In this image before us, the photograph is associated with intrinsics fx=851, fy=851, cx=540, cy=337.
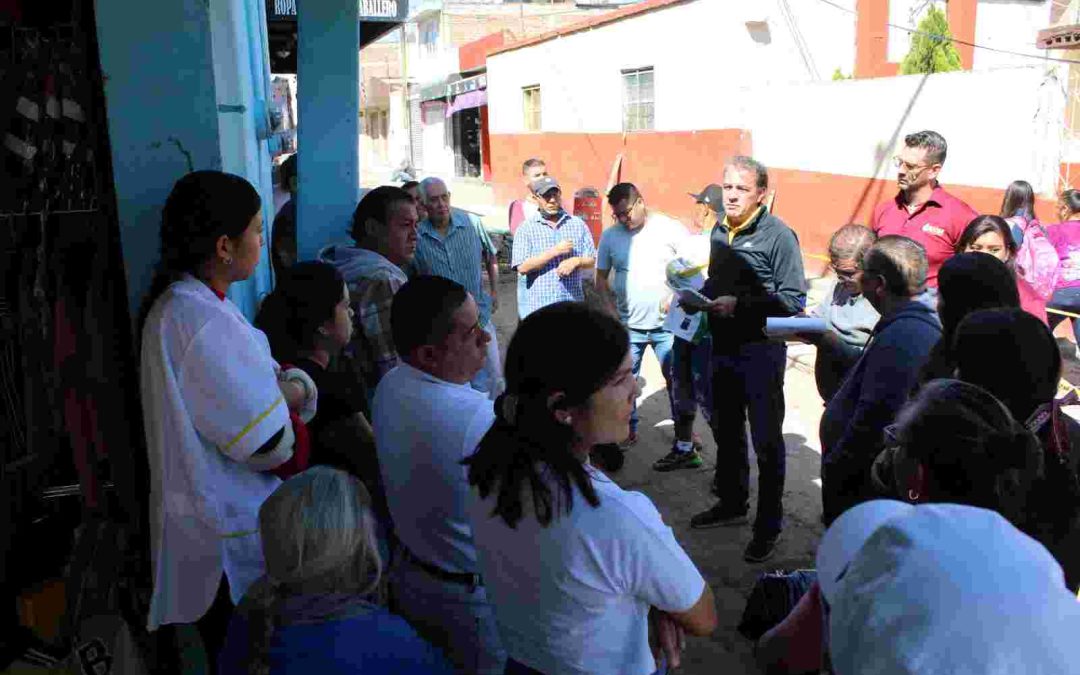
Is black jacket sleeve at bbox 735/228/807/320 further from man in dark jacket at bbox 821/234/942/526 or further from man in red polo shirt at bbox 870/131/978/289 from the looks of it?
man in dark jacket at bbox 821/234/942/526

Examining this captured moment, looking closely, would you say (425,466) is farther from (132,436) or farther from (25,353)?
(25,353)

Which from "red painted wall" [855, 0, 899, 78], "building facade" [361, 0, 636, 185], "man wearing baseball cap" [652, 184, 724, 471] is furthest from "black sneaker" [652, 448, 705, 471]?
"building facade" [361, 0, 636, 185]

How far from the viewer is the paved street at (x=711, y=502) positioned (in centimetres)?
342

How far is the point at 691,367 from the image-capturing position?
199 inches

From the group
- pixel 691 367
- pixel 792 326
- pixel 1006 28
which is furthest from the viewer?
pixel 1006 28

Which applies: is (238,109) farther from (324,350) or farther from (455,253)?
(455,253)

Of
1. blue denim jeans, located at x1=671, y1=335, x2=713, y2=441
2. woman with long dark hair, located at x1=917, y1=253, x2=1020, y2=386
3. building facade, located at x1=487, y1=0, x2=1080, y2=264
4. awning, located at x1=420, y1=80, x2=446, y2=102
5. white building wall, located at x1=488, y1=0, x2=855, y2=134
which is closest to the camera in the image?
woman with long dark hair, located at x1=917, y1=253, x2=1020, y2=386

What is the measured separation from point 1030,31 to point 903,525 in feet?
65.4

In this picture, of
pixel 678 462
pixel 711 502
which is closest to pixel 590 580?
pixel 711 502

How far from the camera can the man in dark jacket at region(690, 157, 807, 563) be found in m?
3.84

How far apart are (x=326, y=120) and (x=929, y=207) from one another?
276 cm

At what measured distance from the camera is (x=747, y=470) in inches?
170

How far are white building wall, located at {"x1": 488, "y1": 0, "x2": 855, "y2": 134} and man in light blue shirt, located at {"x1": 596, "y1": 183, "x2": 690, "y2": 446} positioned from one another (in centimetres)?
806

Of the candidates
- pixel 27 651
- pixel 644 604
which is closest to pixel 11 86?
pixel 27 651
